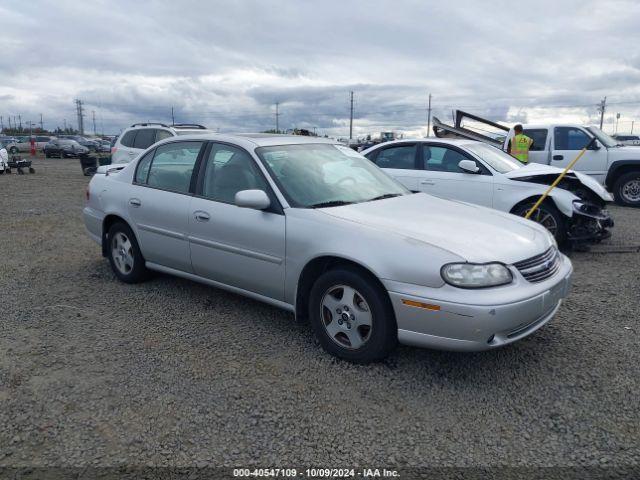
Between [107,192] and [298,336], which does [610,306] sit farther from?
[107,192]

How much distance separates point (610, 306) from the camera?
15.3 feet

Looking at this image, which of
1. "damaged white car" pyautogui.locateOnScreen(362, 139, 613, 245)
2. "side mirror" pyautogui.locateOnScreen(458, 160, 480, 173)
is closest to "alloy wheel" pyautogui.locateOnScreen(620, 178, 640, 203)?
"damaged white car" pyautogui.locateOnScreen(362, 139, 613, 245)

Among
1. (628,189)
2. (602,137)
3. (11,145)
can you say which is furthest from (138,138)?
(11,145)

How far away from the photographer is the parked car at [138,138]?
11683 mm

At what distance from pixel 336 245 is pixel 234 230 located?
99 cm

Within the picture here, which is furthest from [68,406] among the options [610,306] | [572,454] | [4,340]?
[610,306]

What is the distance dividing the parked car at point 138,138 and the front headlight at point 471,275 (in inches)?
374

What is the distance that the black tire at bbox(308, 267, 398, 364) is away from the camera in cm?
328

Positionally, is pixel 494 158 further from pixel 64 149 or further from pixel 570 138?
pixel 64 149

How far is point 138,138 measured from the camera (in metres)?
12.1

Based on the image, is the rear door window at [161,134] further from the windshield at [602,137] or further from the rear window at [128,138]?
the windshield at [602,137]

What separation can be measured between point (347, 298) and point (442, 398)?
0.84 m

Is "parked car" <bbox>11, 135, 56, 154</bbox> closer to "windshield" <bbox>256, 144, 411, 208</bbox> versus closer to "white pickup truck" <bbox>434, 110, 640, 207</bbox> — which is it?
"white pickup truck" <bbox>434, 110, 640, 207</bbox>

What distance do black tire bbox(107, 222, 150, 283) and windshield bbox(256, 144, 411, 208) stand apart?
176 cm
